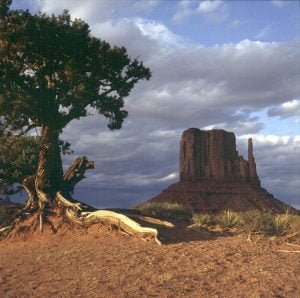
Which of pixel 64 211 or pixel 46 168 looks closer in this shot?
pixel 64 211

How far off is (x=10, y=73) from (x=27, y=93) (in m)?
1.28

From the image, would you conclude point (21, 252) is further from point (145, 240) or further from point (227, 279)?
point (227, 279)

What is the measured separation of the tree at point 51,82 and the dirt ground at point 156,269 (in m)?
6.57

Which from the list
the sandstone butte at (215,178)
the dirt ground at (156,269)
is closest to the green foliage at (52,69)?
the dirt ground at (156,269)

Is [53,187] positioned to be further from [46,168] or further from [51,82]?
[51,82]

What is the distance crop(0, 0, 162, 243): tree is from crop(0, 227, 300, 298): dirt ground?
6.57m

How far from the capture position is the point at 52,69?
2366cm

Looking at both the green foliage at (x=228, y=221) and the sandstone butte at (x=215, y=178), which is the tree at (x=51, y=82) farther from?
the sandstone butte at (x=215, y=178)

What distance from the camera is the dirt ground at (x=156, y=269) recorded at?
11.3 metres

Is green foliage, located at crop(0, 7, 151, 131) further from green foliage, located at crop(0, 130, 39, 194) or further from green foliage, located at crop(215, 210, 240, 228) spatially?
green foliage, located at crop(215, 210, 240, 228)

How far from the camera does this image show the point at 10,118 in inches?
919

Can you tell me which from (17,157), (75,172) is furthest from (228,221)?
(17,157)

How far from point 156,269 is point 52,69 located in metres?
13.9

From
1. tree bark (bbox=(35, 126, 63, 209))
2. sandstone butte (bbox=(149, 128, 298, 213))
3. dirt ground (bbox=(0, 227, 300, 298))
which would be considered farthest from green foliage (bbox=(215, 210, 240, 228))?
sandstone butte (bbox=(149, 128, 298, 213))
